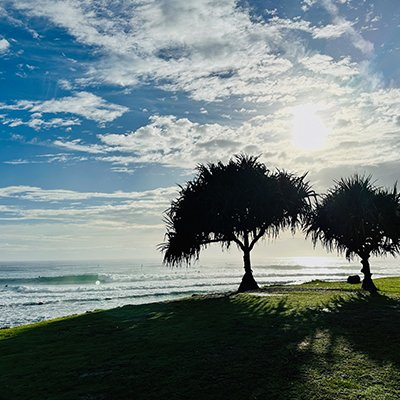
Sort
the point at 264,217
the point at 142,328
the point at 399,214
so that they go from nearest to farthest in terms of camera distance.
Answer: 1. the point at 142,328
2. the point at 399,214
3. the point at 264,217

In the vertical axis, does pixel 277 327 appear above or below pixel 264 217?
below

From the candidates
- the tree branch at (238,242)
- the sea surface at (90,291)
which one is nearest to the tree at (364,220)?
the tree branch at (238,242)

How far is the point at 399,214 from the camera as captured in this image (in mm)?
32156

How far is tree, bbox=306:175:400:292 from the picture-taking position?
30891 mm

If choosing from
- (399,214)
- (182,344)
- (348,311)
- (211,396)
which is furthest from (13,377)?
(399,214)

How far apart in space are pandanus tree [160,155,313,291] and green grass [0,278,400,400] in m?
17.6

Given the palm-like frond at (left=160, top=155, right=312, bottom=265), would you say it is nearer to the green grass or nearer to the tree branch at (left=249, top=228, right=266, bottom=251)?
the tree branch at (left=249, top=228, right=266, bottom=251)

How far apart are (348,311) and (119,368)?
36.0 feet

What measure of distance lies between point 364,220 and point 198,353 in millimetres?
22873

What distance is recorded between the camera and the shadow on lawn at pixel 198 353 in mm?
9498

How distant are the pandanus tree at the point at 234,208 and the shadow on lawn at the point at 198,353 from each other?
1714cm

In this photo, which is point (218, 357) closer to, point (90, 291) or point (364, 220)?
point (364, 220)

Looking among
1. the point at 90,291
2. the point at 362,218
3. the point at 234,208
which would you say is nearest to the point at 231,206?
the point at 234,208

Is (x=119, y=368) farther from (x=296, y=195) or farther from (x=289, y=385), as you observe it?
(x=296, y=195)
